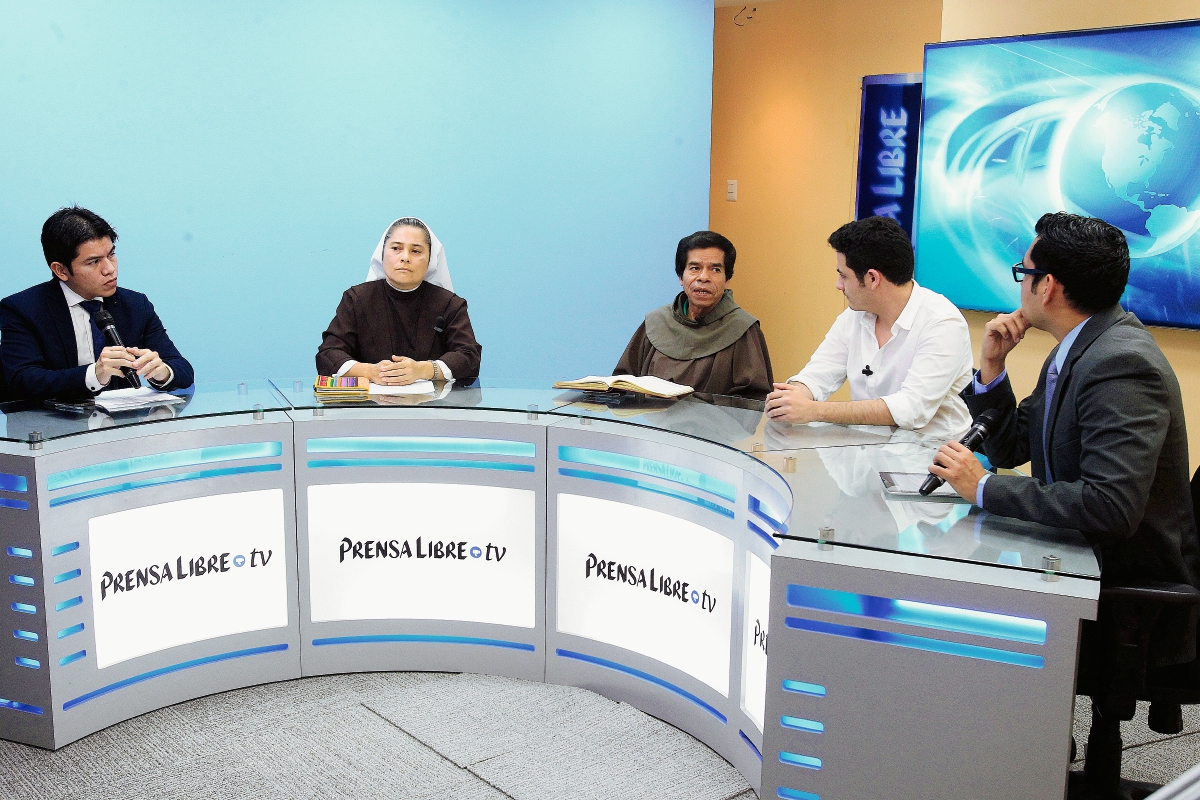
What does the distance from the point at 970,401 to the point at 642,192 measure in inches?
132

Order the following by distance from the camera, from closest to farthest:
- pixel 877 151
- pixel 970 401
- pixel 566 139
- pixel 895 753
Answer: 1. pixel 895 753
2. pixel 970 401
3. pixel 566 139
4. pixel 877 151

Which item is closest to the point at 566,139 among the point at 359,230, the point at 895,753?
the point at 359,230

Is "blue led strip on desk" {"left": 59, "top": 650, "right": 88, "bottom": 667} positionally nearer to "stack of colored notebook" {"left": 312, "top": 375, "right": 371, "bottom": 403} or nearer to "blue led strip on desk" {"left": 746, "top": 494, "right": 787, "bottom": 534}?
"stack of colored notebook" {"left": 312, "top": 375, "right": 371, "bottom": 403}

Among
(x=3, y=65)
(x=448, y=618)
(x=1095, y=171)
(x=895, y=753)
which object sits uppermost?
(x=3, y=65)

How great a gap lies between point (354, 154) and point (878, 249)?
2796mm

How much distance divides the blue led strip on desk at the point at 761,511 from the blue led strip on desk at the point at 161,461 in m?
1.48

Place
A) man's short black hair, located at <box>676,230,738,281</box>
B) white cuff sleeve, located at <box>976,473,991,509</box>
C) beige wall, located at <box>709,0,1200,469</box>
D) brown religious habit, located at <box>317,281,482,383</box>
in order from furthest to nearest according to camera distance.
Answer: beige wall, located at <box>709,0,1200,469</box> → brown religious habit, located at <box>317,281,482,383</box> → man's short black hair, located at <box>676,230,738,281</box> → white cuff sleeve, located at <box>976,473,991,509</box>

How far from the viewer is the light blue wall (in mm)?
4320

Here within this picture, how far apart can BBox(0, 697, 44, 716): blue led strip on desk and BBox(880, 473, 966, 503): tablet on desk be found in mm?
2341

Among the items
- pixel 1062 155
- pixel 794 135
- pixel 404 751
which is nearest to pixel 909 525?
pixel 404 751

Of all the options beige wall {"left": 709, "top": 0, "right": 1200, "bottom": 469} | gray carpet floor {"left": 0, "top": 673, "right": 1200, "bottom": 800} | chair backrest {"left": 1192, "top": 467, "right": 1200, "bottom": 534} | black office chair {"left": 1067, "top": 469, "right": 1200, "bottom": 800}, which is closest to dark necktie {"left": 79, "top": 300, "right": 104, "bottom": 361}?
gray carpet floor {"left": 0, "top": 673, "right": 1200, "bottom": 800}

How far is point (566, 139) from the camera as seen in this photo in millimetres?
5457

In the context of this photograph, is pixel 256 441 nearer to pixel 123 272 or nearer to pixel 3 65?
pixel 123 272

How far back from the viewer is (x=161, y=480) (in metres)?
2.94
